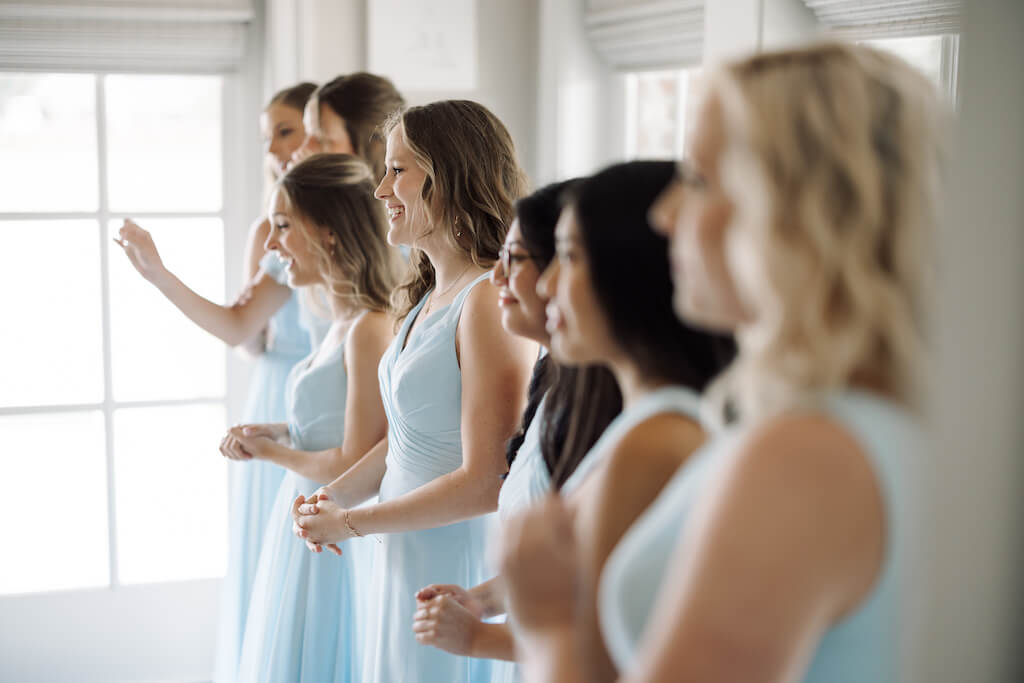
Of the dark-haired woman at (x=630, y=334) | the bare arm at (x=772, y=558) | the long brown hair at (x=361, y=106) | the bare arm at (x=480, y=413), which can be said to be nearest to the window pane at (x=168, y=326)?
the long brown hair at (x=361, y=106)

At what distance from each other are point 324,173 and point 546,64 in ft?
2.86

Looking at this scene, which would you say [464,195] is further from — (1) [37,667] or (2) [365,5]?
(1) [37,667]

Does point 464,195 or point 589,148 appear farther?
point 589,148

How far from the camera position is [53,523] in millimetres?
2971

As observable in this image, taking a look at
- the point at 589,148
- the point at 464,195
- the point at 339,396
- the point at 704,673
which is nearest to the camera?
the point at 704,673

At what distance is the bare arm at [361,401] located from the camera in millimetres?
1822

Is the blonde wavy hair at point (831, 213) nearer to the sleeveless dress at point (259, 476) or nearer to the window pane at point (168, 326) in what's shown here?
the sleeveless dress at point (259, 476)

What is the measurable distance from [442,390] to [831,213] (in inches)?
39.2

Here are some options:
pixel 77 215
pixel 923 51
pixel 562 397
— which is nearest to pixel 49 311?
pixel 77 215

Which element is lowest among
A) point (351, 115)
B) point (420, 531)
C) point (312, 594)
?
point (312, 594)

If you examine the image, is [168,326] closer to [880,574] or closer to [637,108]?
[637,108]

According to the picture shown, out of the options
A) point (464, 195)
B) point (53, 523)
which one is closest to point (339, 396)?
point (464, 195)

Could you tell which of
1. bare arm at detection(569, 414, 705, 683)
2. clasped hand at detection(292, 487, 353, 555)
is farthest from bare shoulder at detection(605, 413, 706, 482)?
clasped hand at detection(292, 487, 353, 555)

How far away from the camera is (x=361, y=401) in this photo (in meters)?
1.83
